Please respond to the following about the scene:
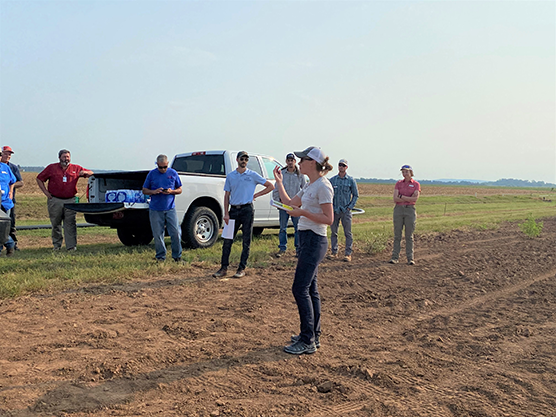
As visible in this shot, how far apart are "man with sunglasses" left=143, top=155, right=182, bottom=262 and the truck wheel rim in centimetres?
151

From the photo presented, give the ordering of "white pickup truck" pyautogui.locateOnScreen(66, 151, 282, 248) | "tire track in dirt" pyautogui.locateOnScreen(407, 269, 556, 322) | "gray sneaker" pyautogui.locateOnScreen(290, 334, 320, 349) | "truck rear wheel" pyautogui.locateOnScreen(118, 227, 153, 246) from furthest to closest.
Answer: "truck rear wheel" pyautogui.locateOnScreen(118, 227, 153, 246) → "white pickup truck" pyautogui.locateOnScreen(66, 151, 282, 248) → "tire track in dirt" pyautogui.locateOnScreen(407, 269, 556, 322) → "gray sneaker" pyautogui.locateOnScreen(290, 334, 320, 349)

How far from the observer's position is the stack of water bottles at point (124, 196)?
918cm

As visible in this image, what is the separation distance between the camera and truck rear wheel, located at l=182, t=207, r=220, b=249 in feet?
32.5

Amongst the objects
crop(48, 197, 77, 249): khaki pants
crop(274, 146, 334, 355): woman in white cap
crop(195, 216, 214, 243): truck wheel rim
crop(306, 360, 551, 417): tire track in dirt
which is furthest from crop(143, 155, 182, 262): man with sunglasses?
crop(306, 360, 551, 417): tire track in dirt

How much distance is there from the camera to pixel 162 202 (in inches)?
333

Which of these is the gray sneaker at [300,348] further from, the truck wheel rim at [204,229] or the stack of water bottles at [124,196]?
the truck wheel rim at [204,229]

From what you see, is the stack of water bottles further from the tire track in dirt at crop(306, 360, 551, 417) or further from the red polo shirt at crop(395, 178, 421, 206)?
the tire track in dirt at crop(306, 360, 551, 417)

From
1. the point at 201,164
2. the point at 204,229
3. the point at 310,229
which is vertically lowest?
the point at 204,229

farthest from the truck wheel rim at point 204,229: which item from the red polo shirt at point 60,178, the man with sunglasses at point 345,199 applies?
the man with sunglasses at point 345,199

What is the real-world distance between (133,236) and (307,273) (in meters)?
7.55

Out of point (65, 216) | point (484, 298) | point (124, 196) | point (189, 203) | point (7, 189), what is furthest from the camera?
point (189, 203)

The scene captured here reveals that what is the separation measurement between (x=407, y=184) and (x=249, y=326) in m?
5.35

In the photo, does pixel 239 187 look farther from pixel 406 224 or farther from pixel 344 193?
pixel 406 224

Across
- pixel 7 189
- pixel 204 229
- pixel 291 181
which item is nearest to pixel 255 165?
pixel 291 181
